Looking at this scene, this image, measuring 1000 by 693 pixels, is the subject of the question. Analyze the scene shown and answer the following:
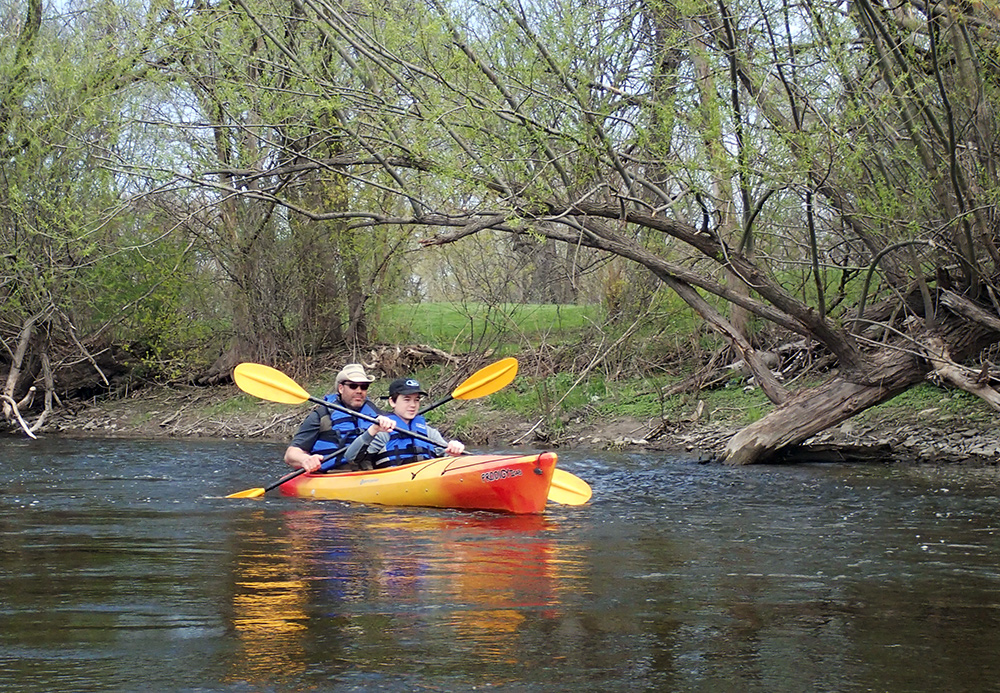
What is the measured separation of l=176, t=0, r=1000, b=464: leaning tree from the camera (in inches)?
348

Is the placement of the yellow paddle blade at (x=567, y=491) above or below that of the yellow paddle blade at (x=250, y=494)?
below

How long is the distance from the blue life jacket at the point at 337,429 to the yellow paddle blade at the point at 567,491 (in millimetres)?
1651

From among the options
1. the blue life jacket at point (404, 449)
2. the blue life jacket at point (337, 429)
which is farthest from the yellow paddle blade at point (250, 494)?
the blue life jacket at point (404, 449)

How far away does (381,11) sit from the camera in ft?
32.6

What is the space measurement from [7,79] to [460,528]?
1032 cm

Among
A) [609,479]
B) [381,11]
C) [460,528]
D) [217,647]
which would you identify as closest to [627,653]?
[217,647]

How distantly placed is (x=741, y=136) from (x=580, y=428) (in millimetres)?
5618

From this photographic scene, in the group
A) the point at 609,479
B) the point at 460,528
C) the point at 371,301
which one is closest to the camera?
the point at 460,528

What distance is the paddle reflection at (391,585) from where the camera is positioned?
4258 millimetres

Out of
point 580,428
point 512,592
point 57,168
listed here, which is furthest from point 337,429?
point 57,168

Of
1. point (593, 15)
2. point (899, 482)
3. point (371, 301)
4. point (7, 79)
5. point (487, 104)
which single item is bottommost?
point (899, 482)

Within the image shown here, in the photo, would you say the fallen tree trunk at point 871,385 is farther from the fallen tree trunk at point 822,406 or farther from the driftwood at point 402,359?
the driftwood at point 402,359

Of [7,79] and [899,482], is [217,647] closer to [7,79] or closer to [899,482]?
[899,482]

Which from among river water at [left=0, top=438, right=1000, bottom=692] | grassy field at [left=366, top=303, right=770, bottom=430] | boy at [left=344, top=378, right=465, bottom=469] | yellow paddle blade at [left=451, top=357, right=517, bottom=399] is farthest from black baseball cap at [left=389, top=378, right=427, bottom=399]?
grassy field at [left=366, top=303, right=770, bottom=430]
